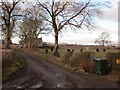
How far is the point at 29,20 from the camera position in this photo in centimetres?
5250

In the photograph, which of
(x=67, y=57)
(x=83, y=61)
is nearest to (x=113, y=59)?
(x=83, y=61)

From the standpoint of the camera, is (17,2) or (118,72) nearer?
(118,72)

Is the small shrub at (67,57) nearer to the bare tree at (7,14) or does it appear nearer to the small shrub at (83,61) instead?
the small shrub at (83,61)

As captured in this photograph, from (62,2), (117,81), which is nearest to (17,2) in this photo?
(62,2)

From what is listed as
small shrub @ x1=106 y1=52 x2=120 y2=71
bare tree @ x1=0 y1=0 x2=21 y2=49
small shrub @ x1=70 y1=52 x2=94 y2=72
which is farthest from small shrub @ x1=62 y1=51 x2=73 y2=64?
bare tree @ x1=0 y1=0 x2=21 y2=49

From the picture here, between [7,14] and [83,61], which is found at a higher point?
[7,14]

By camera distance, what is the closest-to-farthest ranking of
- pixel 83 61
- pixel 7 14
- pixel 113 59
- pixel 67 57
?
pixel 113 59 < pixel 83 61 < pixel 67 57 < pixel 7 14

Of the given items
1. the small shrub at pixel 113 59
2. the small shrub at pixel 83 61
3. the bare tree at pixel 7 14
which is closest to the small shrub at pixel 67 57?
the small shrub at pixel 83 61

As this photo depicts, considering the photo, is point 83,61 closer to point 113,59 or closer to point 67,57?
point 113,59

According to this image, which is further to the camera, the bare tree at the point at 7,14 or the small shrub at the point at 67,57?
the bare tree at the point at 7,14

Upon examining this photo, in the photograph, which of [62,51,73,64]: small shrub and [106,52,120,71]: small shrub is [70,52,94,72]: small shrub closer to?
[62,51,73,64]: small shrub

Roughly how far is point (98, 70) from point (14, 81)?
7.08m

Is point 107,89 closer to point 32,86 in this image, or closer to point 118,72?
point 32,86

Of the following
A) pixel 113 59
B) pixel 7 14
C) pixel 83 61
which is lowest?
pixel 83 61
